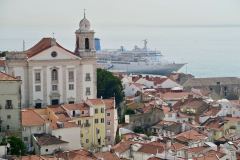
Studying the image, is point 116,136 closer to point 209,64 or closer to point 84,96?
point 84,96

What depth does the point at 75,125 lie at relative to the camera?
14836 millimetres

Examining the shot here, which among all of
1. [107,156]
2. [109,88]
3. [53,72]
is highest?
[53,72]

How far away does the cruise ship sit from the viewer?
4553 centimetres

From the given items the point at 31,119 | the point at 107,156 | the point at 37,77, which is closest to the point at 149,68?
the point at 37,77

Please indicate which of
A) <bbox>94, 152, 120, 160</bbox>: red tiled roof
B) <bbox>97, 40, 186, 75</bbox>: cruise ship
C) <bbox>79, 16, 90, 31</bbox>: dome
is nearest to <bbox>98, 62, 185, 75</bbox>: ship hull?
<bbox>97, 40, 186, 75</bbox>: cruise ship

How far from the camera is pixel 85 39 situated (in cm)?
1898

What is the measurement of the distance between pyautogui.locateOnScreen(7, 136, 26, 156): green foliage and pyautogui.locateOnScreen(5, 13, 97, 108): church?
13.7ft

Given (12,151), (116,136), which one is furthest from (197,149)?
(12,151)

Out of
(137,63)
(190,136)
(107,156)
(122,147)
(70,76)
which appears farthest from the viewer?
(137,63)

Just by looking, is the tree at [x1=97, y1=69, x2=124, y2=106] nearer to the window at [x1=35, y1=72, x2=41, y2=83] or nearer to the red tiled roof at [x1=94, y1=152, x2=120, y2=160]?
the window at [x1=35, y1=72, x2=41, y2=83]

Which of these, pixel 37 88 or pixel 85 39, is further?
pixel 85 39

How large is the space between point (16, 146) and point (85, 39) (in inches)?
251

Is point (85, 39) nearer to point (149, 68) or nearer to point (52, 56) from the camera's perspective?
point (52, 56)

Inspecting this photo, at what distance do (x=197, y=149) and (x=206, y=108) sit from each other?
6348 mm
